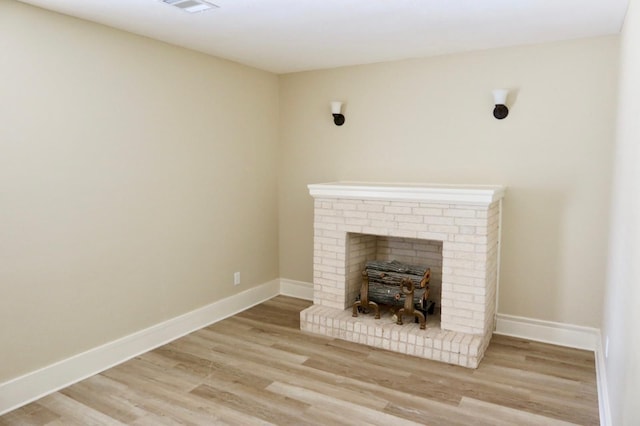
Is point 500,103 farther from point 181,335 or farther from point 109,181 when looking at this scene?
point 181,335

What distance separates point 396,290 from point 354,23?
2.04 meters

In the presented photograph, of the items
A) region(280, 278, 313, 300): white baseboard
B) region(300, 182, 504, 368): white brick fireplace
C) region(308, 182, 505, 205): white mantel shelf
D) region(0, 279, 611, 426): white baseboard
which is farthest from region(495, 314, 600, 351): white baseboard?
region(280, 278, 313, 300): white baseboard

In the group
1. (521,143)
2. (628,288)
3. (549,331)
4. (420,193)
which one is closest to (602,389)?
(549,331)

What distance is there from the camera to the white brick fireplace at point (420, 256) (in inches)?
137

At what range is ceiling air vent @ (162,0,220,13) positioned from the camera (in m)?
2.68

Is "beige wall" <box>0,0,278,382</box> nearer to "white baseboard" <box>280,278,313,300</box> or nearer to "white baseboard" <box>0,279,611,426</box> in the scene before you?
"white baseboard" <box>0,279,611,426</box>

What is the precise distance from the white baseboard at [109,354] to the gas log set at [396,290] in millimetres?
1240

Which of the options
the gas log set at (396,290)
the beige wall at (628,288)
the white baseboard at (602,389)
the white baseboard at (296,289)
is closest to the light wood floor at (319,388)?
the white baseboard at (602,389)

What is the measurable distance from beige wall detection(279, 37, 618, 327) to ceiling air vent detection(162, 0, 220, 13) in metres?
1.92

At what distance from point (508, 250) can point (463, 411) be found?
61.2 inches

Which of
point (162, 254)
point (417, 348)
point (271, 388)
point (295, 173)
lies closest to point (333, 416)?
point (271, 388)

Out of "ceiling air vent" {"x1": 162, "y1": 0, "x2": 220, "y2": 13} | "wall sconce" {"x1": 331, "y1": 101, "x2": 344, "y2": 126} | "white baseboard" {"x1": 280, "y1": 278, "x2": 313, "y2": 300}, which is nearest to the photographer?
"ceiling air vent" {"x1": 162, "y1": 0, "x2": 220, "y2": 13}

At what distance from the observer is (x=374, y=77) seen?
14.2 feet

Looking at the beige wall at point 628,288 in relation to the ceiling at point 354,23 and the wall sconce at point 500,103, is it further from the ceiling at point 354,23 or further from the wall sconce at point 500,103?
the wall sconce at point 500,103
